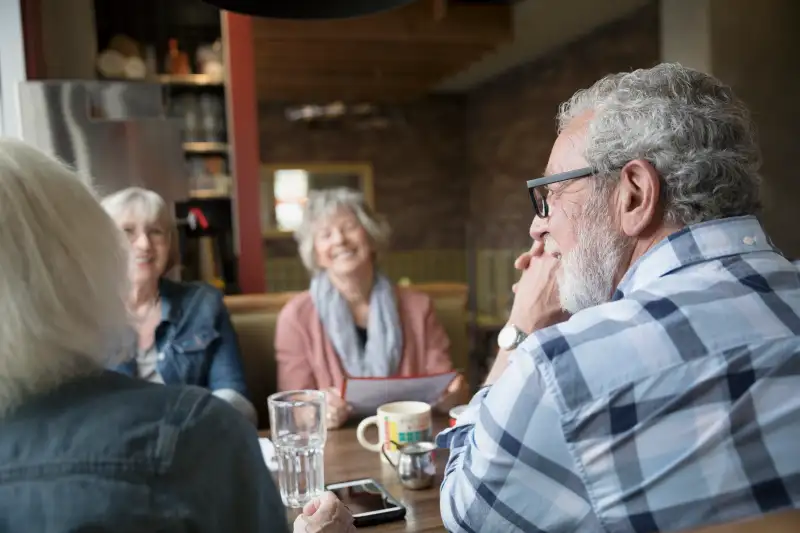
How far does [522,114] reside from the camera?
5.52 m

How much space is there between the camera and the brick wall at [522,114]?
166 inches

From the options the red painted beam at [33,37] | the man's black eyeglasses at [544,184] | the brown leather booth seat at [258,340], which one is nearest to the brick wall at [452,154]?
the red painted beam at [33,37]

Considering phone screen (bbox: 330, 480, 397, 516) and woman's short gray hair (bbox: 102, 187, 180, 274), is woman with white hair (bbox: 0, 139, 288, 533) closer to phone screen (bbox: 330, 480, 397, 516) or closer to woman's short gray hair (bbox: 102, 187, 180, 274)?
phone screen (bbox: 330, 480, 397, 516)

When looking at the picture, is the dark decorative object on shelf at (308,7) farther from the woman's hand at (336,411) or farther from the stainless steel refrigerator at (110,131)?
the stainless steel refrigerator at (110,131)

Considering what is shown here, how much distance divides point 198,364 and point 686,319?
1.41 meters

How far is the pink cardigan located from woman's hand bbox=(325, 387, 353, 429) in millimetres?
302

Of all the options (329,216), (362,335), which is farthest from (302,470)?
(329,216)

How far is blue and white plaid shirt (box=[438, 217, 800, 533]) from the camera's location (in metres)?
0.69

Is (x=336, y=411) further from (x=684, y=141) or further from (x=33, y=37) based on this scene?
(x=33, y=37)

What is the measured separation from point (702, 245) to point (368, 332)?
A: 4.40 feet

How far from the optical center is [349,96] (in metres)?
5.99

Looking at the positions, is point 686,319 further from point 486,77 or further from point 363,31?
point 486,77

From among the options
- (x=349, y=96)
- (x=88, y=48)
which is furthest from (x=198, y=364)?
(x=349, y=96)

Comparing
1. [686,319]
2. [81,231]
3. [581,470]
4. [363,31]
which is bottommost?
[581,470]
